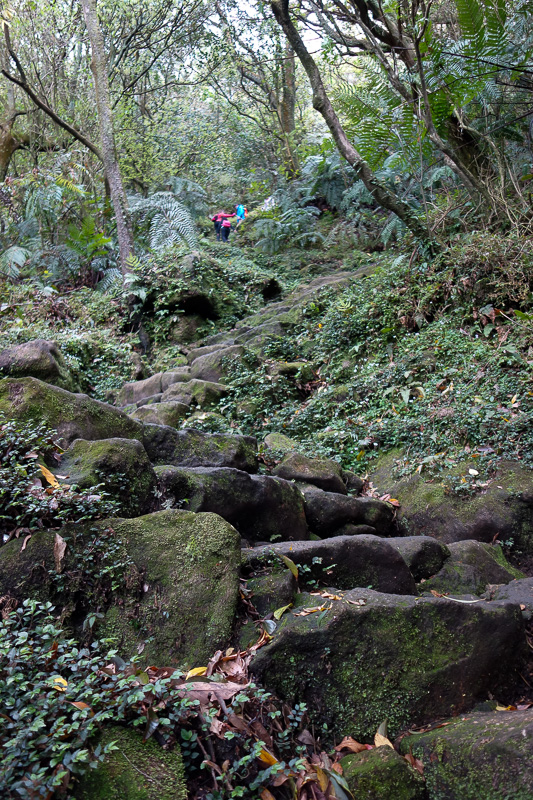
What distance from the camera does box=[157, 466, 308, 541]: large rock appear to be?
397cm

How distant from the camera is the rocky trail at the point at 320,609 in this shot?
8.26 ft

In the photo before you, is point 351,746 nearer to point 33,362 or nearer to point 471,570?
point 471,570

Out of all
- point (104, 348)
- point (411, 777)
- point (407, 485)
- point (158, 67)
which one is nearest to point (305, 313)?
point (104, 348)

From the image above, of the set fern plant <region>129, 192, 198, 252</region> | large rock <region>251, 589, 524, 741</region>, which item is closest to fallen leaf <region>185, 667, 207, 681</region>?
large rock <region>251, 589, 524, 741</region>

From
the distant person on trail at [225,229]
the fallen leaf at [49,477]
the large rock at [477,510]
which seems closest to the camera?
the fallen leaf at [49,477]

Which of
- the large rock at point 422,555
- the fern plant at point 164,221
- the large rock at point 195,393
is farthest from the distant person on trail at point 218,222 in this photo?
the large rock at point 422,555

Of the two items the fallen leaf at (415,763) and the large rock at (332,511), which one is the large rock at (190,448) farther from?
the fallen leaf at (415,763)

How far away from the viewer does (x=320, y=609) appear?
10.0 ft

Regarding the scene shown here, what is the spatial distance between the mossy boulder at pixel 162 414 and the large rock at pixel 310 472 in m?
1.72

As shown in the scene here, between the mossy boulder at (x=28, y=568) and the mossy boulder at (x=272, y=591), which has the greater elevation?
the mossy boulder at (x=28, y=568)

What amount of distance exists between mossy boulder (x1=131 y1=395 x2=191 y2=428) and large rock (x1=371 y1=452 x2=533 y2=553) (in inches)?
104

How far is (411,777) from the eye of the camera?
247 cm

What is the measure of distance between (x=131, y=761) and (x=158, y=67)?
63.1ft

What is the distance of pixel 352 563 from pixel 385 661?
829 mm
